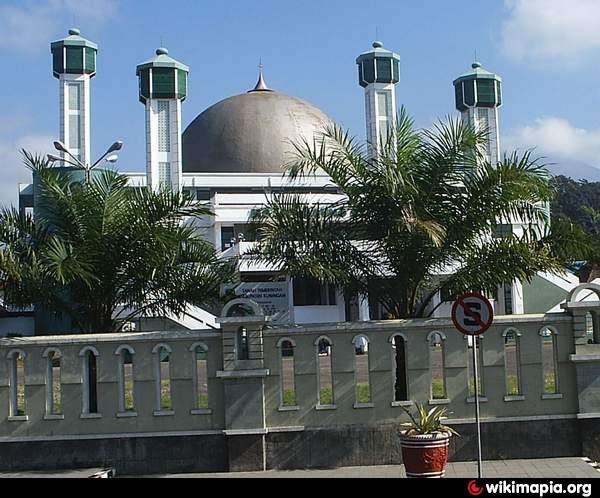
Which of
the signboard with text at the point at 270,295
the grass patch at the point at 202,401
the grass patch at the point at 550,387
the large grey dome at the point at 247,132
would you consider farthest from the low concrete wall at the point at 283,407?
the large grey dome at the point at 247,132

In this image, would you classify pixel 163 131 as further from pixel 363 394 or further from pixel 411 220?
pixel 411 220

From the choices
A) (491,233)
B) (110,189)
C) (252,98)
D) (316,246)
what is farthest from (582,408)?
(252,98)

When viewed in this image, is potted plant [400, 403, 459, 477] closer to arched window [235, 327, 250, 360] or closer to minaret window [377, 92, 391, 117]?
arched window [235, 327, 250, 360]

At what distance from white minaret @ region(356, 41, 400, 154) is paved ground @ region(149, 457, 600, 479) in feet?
148

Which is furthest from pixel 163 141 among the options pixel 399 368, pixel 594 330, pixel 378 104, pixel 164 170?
pixel 594 330

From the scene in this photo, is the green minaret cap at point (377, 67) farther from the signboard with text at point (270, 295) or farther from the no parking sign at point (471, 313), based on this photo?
the no parking sign at point (471, 313)

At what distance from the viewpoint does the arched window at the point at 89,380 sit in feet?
41.6

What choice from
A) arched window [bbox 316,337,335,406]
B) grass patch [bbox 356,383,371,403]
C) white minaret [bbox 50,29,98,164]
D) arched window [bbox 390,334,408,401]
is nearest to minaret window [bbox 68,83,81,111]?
white minaret [bbox 50,29,98,164]

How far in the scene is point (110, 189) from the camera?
44.7ft

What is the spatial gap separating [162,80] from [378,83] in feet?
46.1

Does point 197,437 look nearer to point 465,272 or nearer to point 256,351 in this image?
point 256,351

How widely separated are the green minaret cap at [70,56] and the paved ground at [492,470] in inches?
1785

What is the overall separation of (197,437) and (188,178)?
148 feet

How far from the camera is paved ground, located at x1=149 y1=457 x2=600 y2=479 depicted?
11.4 m
